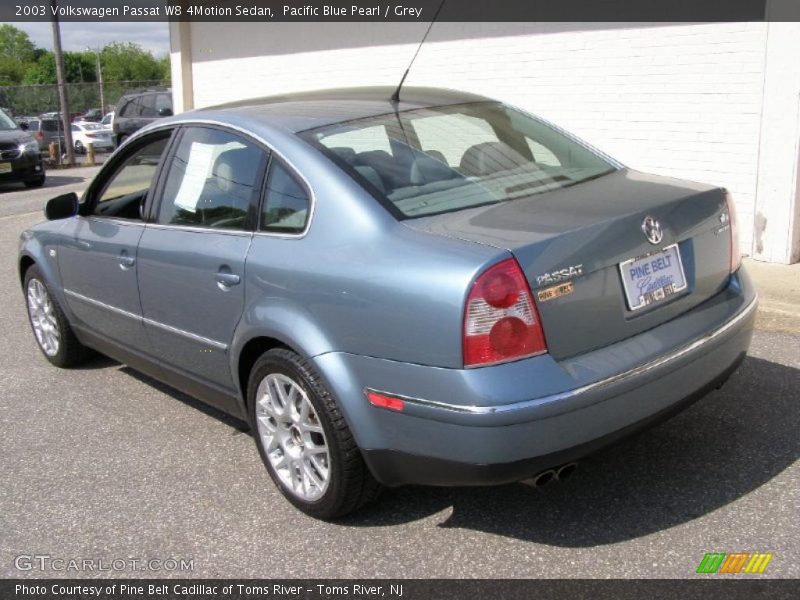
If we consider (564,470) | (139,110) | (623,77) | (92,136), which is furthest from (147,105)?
(564,470)

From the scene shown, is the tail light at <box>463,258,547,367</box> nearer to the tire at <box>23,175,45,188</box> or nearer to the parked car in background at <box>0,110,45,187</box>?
the parked car in background at <box>0,110,45,187</box>

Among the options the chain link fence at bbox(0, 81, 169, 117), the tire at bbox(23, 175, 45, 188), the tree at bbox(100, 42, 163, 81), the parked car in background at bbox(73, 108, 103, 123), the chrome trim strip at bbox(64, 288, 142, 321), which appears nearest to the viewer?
the chrome trim strip at bbox(64, 288, 142, 321)

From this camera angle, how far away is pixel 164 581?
3301 mm

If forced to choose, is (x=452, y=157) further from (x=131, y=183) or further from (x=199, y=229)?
(x=131, y=183)

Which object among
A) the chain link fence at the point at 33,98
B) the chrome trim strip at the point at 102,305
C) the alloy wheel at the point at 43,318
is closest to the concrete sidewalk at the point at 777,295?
the chrome trim strip at the point at 102,305

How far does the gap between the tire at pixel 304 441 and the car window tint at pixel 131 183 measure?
1.45m

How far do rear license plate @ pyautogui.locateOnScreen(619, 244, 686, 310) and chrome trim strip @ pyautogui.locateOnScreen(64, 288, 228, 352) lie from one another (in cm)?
169

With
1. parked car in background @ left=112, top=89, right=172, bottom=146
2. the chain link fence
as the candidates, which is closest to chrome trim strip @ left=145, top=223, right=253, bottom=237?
parked car in background @ left=112, top=89, right=172, bottom=146

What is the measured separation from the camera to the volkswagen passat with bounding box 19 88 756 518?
296cm

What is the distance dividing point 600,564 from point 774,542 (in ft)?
2.08

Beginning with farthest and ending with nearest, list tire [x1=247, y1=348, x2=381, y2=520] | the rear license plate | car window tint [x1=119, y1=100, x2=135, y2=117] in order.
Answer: car window tint [x1=119, y1=100, x2=135, y2=117], tire [x1=247, y1=348, x2=381, y2=520], the rear license plate

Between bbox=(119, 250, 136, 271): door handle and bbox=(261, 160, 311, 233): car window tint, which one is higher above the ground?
bbox=(261, 160, 311, 233): car window tint

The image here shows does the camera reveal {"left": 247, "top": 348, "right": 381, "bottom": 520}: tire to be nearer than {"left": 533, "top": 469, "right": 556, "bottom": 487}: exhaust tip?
No

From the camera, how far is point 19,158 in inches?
661
